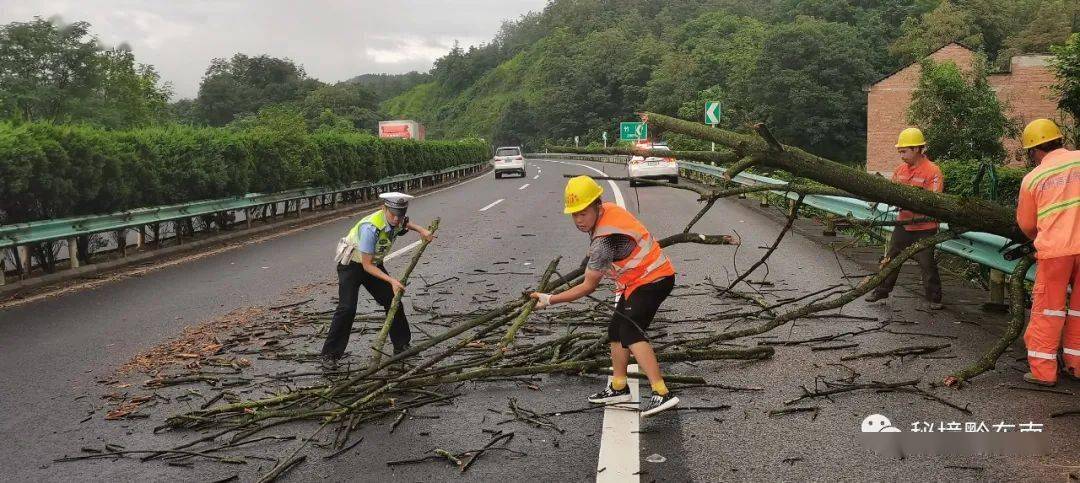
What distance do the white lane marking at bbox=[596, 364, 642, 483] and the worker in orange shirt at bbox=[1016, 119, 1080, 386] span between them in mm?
2452

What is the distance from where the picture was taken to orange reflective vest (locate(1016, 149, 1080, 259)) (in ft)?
15.3

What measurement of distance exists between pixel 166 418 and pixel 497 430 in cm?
206

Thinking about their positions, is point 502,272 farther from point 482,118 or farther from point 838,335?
point 482,118

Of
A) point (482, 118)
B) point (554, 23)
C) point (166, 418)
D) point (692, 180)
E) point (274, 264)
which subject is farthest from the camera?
point (554, 23)

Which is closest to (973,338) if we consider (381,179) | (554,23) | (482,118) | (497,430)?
(497,430)

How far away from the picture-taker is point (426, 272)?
33.4 ft

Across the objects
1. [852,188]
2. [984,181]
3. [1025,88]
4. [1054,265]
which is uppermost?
[1025,88]

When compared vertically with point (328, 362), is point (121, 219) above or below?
above

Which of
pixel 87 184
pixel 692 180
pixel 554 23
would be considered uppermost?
pixel 554 23

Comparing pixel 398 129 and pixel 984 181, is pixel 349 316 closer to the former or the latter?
pixel 984 181

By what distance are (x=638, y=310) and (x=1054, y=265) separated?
2.53 metres

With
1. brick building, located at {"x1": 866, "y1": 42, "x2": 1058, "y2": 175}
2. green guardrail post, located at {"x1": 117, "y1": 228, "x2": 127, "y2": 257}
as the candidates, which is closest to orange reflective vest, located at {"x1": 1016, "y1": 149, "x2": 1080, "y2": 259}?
green guardrail post, located at {"x1": 117, "y1": 228, "x2": 127, "y2": 257}

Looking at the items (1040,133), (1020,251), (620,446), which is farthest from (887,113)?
(620,446)

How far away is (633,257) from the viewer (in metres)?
4.70
